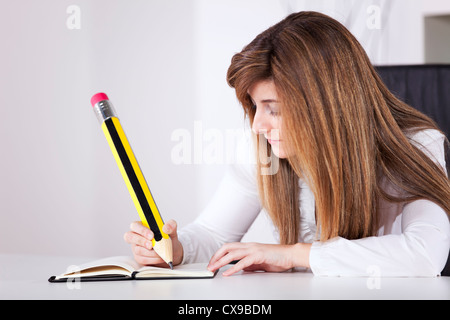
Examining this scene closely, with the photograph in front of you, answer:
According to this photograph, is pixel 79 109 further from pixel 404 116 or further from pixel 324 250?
pixel 324 250

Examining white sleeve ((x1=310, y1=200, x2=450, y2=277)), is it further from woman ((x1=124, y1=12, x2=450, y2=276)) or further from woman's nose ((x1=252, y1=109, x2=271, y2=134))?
woman's nose ((x1=252, y1=109, x2=271, y2=134))

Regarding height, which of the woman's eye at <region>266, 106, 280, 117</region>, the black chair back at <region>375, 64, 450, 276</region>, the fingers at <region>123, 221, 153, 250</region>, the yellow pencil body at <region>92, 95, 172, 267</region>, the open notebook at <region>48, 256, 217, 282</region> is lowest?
the open notebook at <region>48, 256, 217, 282</region>

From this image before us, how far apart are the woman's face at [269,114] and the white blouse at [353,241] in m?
0.16

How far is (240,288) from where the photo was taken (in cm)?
68

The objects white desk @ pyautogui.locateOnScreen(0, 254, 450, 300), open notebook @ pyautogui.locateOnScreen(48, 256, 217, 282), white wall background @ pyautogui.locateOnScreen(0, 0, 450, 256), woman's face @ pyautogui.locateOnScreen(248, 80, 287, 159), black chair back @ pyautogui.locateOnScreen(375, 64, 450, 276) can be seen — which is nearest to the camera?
white desk @ pyautogui.locateOnScreen(0, 254, 450, 300)

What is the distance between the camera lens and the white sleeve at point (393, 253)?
779 millimetres

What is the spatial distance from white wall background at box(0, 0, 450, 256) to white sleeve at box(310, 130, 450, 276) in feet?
5.25

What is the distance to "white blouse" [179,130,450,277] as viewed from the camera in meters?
0.78

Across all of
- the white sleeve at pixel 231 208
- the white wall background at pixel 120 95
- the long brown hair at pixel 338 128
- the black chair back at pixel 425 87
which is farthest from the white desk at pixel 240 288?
the white wall background at pixel 120 95

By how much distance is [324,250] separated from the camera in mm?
812

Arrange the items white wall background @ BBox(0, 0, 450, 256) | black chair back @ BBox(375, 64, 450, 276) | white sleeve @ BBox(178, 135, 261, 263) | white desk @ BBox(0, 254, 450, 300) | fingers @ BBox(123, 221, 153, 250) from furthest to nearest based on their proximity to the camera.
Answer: white wall background @ BBox(0, 0, 450, 256)
black chair back @ BBox(375, 64, 450, 276)
white sleeve @ BBox(178, 135, 261, 263)
fingers @ BBox(123, 221, 153, 250)
white desk @ BBox(0, 254, 450, 300)

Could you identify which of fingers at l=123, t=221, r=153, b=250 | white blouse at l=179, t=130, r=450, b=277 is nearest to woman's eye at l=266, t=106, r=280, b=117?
white blouse at l=179, t=130, r=450, b=277

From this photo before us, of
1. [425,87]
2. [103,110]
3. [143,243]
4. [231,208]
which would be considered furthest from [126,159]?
[425,87]

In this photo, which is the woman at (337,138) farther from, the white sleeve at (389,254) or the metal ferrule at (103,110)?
the metal ferrule at (103,110)
